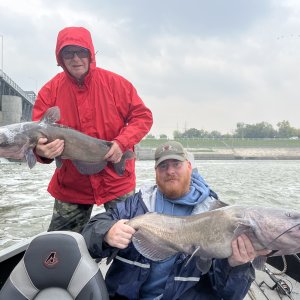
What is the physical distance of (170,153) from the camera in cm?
359

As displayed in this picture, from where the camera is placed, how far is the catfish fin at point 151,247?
10.0ft

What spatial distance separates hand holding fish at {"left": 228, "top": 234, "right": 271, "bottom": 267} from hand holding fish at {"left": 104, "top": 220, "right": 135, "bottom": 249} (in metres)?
0.78

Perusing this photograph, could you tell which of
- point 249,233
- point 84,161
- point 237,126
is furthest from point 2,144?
point 237,126

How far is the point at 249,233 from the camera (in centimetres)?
271

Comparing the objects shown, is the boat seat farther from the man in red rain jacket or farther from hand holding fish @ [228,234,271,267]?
the man in red rain jacket

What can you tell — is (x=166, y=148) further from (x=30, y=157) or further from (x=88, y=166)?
(x=30, y=157)

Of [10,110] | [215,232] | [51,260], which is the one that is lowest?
[51,260]

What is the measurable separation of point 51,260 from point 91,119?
1.94 metres

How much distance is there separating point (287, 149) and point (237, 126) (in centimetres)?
5329

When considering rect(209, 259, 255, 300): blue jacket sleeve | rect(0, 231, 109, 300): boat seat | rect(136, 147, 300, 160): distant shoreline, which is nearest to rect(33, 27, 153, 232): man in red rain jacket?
rect(0, 231, 109, 300): boat seat

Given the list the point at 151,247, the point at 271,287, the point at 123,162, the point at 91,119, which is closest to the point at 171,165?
the point at 151,247

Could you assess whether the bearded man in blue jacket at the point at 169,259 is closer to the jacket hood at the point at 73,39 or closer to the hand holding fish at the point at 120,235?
the hand holding fish at the point at 120,235

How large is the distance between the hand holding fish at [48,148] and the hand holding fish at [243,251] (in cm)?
193

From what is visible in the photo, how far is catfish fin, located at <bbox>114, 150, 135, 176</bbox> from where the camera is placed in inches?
174
